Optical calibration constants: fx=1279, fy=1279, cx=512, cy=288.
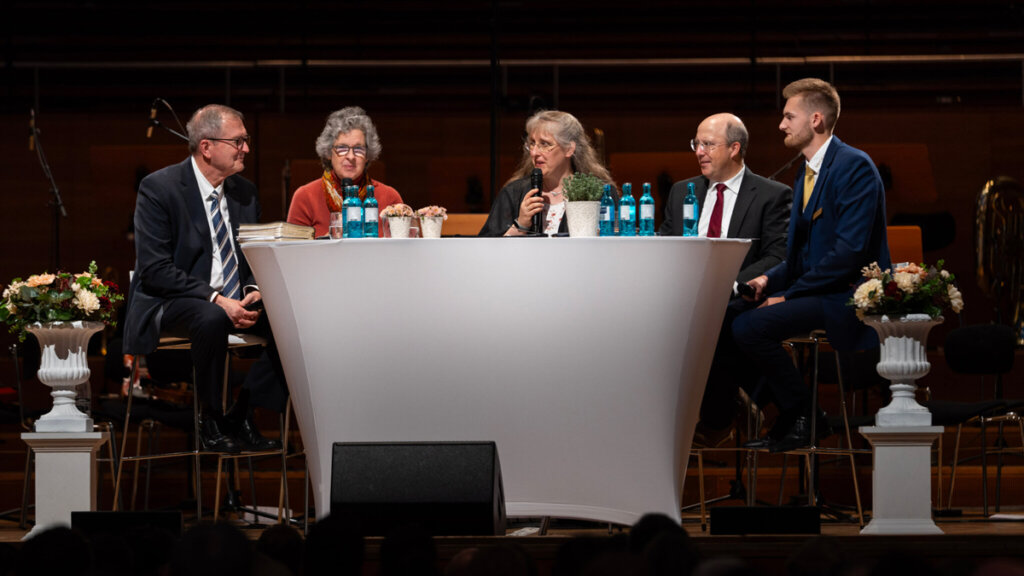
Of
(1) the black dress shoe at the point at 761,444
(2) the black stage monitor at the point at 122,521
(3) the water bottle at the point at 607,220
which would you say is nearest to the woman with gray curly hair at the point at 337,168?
(3) the water bottle at the point at 607,220

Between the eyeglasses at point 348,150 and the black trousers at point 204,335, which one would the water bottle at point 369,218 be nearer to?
the black trousers at point 204,335

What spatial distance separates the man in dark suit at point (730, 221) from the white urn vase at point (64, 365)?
6.48 ft

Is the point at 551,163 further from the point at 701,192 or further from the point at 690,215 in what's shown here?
the point at 690,215

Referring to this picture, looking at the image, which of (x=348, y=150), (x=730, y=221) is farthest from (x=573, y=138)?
(x=348, y=150)

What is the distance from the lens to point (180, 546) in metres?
2.11

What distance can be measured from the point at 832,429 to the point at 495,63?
1.72 metres

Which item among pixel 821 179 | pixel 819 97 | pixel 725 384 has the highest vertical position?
pixel 819 97

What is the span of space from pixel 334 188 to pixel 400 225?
41.0 inches

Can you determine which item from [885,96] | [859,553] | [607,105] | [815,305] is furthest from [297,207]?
[885,96]

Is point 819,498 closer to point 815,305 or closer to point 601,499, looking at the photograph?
point 815,305

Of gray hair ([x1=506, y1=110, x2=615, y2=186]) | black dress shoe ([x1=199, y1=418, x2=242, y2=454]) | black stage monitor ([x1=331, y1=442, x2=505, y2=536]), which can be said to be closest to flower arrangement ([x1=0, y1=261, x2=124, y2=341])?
black dress shoe ([x1=199, y1=418, x2=242, y2=454])

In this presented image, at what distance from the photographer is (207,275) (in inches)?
168

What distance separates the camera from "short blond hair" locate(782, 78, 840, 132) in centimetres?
426

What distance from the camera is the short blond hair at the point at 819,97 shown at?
426 cm
